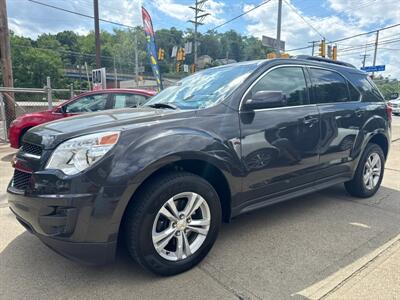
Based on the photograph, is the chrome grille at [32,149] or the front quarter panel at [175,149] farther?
the chrome grille at [32,149]

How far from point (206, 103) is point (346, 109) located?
196cm

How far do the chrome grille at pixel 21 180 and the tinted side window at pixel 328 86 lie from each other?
9.70 feet

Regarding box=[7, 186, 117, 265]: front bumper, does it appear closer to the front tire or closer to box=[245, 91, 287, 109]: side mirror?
the front tire

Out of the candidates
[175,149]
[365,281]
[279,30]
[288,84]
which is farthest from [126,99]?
[279,30]

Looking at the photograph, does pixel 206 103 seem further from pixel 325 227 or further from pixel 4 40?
pixel 4 40

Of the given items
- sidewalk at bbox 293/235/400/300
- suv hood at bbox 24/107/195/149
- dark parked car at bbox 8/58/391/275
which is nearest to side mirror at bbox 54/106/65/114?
dark parked car at bbox 8/58/391/275

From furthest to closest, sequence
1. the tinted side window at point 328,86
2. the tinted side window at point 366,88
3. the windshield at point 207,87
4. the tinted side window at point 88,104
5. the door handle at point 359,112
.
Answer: the tinted side window at point 88,104, the tinted side window at point 366,88, the door handle at point 359,112, the tinted side window at point 328,86, the windshield at point 207,87

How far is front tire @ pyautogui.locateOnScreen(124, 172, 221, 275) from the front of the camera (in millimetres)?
2291

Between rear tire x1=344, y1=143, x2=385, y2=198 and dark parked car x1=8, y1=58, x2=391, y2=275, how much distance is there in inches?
20.1

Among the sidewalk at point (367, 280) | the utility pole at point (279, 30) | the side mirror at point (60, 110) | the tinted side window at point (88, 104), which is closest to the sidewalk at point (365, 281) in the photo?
the sidewalk at point (367, 280)

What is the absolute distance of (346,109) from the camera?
152 inches

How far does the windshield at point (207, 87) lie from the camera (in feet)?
9.74

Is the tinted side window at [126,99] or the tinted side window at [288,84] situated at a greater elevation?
the tinted side window at [288,84]

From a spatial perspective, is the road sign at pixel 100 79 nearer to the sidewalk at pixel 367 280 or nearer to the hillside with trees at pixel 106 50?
the sidewalk at pixel 367 280
